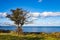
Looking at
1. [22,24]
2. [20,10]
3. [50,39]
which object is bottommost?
[50,39]

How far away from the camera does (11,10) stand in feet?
92.8

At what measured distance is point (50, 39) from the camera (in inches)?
824

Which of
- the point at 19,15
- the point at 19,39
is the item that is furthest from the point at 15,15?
the point at 19,39

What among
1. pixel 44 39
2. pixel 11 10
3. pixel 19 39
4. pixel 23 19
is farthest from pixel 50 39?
pixel 11 10

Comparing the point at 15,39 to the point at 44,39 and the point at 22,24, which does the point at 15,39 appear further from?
the point at 22,24

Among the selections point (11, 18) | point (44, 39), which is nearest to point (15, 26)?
point (11, 18)

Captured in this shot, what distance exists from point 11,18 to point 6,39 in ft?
27.5

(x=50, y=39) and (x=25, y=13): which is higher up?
(x=25, y=13)

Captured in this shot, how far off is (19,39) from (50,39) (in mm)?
3050

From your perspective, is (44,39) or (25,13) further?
(25,13)

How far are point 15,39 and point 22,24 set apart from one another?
7.75 m

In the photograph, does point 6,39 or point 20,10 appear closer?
point 6,39

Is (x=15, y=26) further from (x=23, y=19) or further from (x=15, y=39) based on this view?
(x=15, y=39)

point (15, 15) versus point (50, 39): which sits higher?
point (15, 15)
